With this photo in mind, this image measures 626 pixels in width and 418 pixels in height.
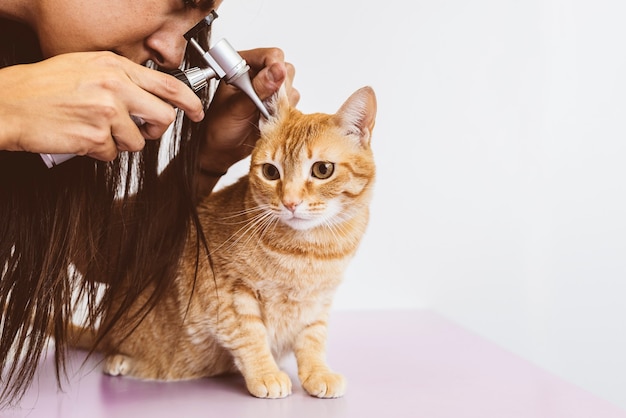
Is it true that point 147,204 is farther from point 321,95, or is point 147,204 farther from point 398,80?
point 398,80

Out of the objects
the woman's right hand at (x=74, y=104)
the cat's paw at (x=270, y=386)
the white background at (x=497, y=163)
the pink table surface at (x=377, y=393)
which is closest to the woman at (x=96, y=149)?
the woman's right hand at (x=74, y=104)

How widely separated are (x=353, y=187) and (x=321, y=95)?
69cm

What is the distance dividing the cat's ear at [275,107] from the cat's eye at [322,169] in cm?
13

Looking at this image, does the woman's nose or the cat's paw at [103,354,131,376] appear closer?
the woman's nose

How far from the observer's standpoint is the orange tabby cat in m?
1.30

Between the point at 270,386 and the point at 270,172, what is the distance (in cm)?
37

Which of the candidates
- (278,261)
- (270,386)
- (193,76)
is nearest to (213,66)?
(193,76)

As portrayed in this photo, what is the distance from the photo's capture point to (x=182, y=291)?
1.39m

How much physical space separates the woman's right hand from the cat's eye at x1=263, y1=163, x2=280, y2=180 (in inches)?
14.2

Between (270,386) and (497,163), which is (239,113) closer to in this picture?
(270,386)

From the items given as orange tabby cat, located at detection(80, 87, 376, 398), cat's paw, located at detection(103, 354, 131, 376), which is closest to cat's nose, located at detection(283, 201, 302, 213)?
orange tabby cat, located at detection(80, 87, 376, 398)

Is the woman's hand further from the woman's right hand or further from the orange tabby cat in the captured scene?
the woman's right hand

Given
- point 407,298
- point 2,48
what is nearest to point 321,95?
point 407,298

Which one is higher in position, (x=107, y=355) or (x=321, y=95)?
(x=321, y=95)
